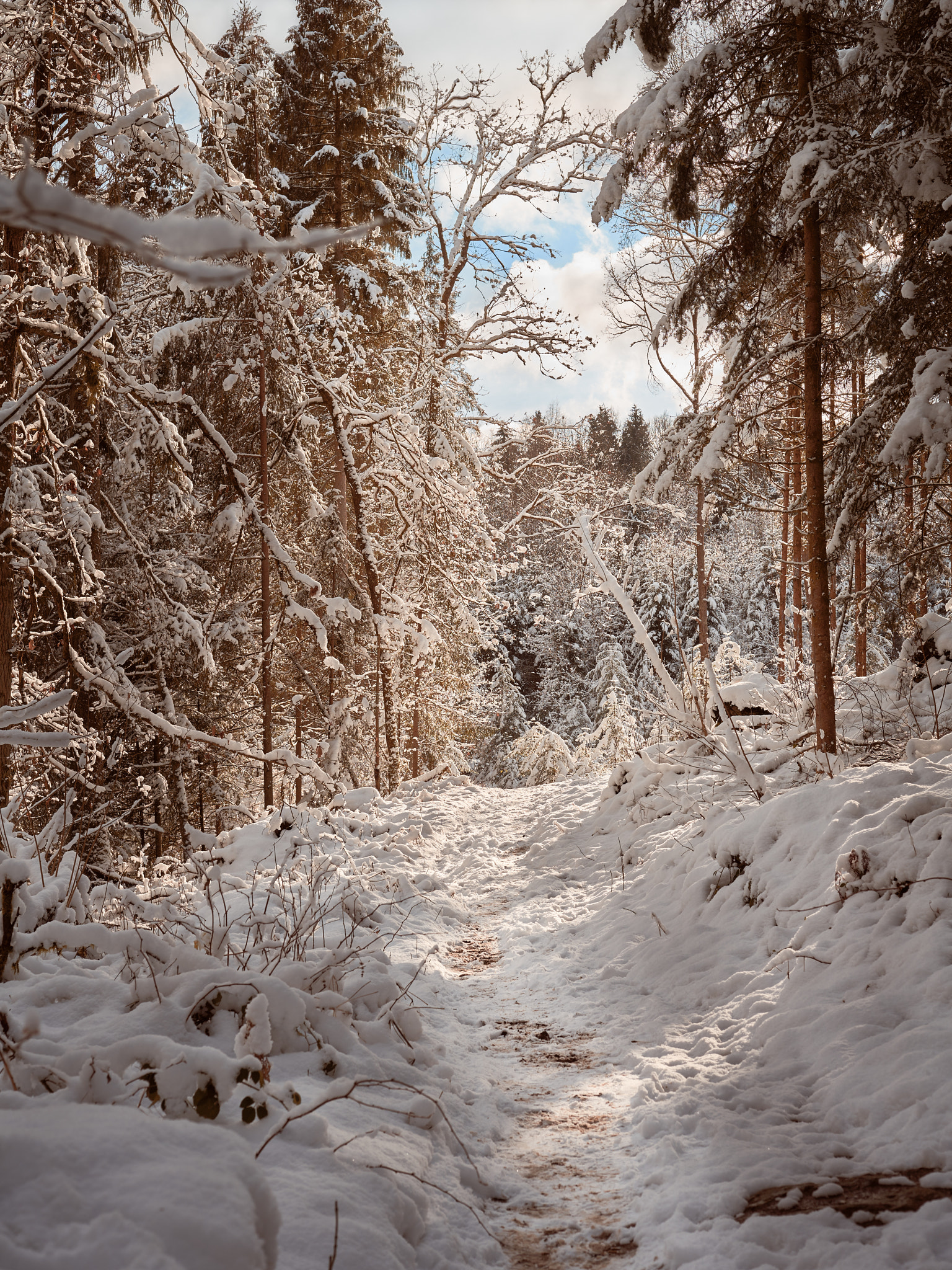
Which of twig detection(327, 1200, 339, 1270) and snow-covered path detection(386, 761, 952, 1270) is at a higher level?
twig detection(327, 1200, 339, 1270)

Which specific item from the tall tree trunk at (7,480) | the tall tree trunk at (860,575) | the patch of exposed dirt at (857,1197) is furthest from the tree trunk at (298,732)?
the patch of exposed dirt at (857,1197)

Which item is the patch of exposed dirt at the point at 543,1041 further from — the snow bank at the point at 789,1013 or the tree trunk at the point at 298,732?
the tree trunk at the point at 298,732

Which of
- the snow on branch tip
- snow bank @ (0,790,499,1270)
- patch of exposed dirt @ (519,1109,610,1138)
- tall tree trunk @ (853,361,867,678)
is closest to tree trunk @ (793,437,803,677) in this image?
tall tree trunk @ (853,361,867,678)

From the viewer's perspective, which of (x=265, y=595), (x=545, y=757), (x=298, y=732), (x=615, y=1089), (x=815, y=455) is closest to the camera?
(x=615, y=1089)

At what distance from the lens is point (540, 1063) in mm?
3889

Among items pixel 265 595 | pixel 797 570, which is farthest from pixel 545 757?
pixel 265 595

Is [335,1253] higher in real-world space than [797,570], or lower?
lower

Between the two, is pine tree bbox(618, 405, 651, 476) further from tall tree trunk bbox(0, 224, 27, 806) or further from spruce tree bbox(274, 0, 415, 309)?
tall tree trunk bbox(0, 224, 27, 806)

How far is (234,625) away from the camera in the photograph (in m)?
Answer: 10.7

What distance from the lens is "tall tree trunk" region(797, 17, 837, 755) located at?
654cm

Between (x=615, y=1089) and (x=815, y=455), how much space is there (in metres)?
5.38

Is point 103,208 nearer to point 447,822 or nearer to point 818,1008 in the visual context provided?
point 818,1008

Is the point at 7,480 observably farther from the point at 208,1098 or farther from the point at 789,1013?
the point at 789,1013

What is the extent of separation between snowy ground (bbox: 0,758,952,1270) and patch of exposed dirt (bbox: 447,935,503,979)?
0.03m
